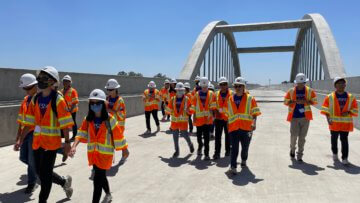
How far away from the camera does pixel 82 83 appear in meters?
13.7

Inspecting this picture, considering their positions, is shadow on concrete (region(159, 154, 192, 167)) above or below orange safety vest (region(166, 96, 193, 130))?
below

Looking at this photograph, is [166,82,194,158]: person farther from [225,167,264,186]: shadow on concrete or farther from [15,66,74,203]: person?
[15,66,74,203]: person

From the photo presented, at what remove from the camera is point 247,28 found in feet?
150

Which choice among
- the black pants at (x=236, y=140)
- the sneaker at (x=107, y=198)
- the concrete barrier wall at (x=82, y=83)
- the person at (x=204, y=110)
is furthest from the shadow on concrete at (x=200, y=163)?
the concrete barrier wall at (x=82, y=83)

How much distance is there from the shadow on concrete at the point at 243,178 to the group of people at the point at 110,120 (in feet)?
0.50

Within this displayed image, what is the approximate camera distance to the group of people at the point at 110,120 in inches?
149

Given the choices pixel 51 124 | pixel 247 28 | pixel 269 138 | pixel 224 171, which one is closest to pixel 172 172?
pixel 224 171

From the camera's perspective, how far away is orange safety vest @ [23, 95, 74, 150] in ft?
12.4

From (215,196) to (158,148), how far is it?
3563mm

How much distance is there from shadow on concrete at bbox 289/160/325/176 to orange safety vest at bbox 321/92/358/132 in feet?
2.96

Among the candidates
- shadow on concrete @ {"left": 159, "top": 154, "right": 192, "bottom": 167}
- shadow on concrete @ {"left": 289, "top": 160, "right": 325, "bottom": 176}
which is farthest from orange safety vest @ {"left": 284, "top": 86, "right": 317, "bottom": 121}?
shadow on concrete @ {"left": 159, "top": 154, "right": 192, "bottom": 167}

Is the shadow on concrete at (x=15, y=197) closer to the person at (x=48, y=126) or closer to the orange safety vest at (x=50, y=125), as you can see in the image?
the person at (x=48, y=126)

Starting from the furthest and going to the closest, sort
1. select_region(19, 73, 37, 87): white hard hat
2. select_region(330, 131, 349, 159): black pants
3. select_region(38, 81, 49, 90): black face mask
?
select_region(330, 131, 349, 159): black pants, select_region(19, 73, 37, 87): white hard hat, select_region(38, 81, 49, 90): black face mask

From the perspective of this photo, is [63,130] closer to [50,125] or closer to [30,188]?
[50,125]
